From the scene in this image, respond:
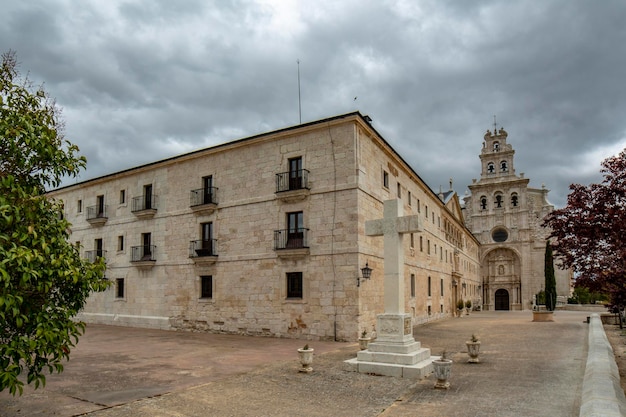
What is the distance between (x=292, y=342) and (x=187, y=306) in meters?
7.01

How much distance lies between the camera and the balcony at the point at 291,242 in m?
17.8

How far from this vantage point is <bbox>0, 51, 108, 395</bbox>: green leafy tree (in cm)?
500

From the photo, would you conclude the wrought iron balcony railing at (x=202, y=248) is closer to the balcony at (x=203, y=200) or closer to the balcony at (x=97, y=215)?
the balcony at (x=203, y=200)

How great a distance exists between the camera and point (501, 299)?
5575 centimetres

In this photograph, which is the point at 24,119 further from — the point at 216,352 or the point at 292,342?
the point at 292,342

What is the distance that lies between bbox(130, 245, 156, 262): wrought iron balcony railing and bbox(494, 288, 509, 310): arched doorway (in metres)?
46.6

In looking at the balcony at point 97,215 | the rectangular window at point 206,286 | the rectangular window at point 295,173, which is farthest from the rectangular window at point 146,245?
the rectangular window at point 295,173

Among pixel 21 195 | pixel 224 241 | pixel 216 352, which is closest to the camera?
pixel 21 195

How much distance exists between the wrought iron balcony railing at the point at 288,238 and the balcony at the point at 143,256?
790cm

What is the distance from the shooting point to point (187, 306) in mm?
21188

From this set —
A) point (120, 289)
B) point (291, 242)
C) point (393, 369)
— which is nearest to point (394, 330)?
point (393, 369)

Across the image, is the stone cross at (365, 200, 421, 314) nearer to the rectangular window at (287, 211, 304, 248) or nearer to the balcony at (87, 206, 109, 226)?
the rectangular window at (287, 211, 304, 248)

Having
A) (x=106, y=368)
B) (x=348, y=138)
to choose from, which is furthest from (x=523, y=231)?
(x=106, y=368)

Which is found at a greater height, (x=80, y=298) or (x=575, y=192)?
(x=575, y=192)
